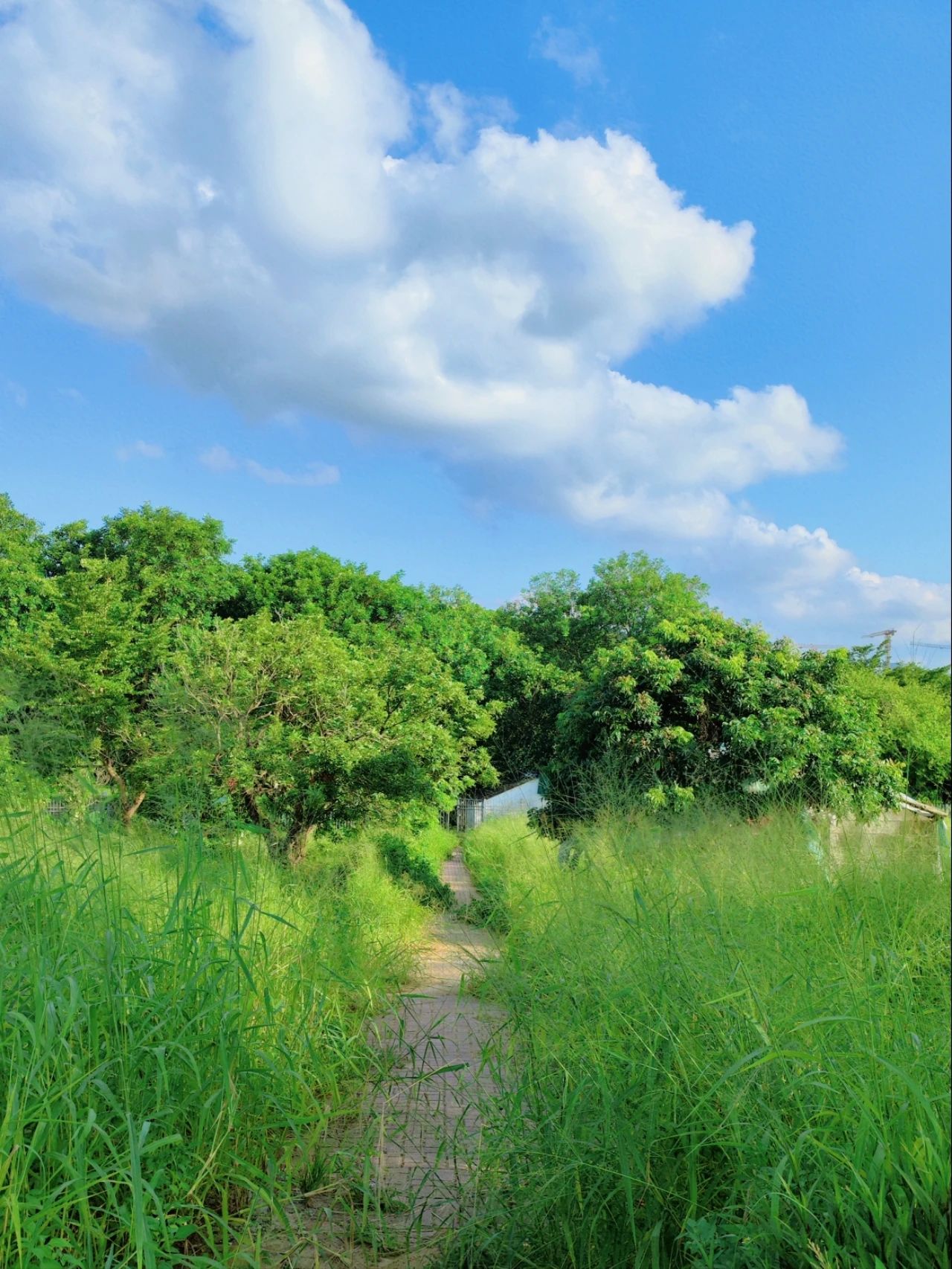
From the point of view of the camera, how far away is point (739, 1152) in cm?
227

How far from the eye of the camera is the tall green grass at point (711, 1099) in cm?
197

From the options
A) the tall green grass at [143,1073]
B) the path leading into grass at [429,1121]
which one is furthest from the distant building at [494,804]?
the tall green grass at [143,1073]

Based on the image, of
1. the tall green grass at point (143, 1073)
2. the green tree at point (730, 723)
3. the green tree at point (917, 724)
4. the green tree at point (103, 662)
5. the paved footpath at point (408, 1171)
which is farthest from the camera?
the green tree at point (917, 724)

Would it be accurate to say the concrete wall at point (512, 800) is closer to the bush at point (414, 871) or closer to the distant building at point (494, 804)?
the distant building at point (494, 804)

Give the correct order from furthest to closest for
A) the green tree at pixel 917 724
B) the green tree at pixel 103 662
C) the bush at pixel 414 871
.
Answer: the green tree at pixel 917 724 < the bush at pixel 414 871 < the green tree at pixel 103 662

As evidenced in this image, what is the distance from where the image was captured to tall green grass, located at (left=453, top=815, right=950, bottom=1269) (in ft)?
6.45

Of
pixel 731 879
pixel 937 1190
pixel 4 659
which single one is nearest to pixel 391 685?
pixel 4 659

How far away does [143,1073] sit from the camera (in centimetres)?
288

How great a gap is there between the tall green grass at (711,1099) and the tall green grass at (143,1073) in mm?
719

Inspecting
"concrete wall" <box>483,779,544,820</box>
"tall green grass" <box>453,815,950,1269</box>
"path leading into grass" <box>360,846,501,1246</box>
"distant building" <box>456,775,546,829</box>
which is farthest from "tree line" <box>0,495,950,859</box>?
"distant building" <box>456,775,546,829</box>

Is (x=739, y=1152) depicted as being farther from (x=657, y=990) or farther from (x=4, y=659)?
(x=4, y=659)

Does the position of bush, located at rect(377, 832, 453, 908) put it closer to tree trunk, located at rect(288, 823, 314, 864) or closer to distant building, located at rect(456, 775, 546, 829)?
tree trunk, located at rect(288, 823, 314, 864)

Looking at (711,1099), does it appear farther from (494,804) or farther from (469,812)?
(469,812)

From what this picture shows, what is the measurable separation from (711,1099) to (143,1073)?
1.69 m
